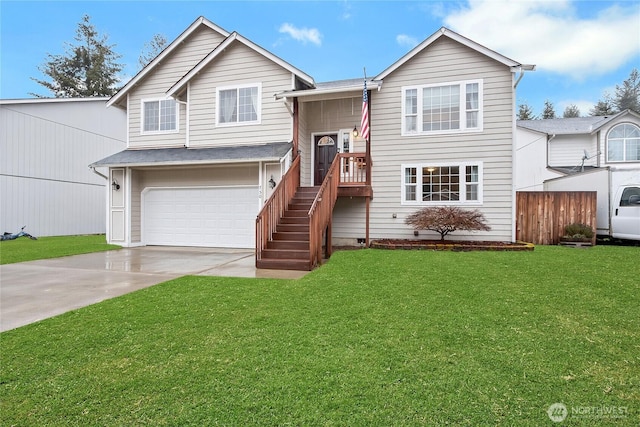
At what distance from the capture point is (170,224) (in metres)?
12.2

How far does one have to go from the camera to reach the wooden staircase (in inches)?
280

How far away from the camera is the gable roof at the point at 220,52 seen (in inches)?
423

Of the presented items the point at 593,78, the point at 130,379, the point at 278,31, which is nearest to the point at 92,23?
the point at 278,31

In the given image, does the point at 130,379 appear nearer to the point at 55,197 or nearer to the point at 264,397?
the point at 264,397

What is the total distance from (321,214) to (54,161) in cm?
1543

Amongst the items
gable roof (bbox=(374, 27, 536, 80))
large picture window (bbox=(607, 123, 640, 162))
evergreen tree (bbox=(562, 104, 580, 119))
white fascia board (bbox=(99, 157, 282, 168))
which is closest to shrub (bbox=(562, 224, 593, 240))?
gable roof (bbox=(374, 27, 536, 80))

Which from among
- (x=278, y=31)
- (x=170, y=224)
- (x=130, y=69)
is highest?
(x=278, y=31)

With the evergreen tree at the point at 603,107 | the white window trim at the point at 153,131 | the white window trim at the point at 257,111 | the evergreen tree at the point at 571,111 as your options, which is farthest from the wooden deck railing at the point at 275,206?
the evergreen tree at the point at 571,111

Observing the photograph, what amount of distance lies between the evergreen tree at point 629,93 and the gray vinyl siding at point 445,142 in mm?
41098

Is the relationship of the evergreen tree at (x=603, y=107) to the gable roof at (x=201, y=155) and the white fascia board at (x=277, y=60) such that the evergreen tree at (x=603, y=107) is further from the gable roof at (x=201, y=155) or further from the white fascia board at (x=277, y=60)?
the gable roof at (x=201, y=155)

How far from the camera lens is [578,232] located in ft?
32.3

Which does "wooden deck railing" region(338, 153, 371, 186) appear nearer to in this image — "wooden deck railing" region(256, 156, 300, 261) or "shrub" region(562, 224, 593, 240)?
"wooden deck railing" region(256, 156, 300, 261)

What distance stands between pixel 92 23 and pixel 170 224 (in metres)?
31.0

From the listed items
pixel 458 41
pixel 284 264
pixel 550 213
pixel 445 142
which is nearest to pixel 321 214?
pixel 284 264
